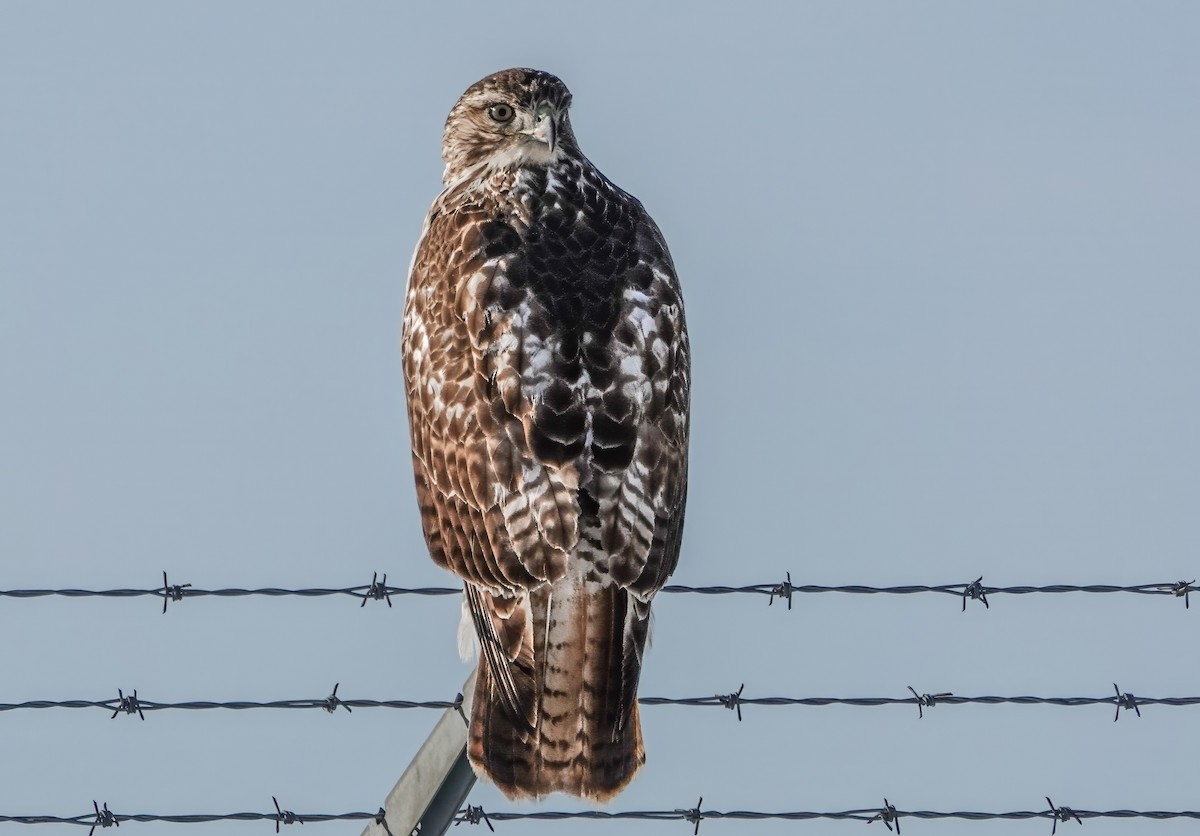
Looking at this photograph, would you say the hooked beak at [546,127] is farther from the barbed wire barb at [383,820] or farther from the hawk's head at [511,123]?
the barbed wire barb at [383,820]

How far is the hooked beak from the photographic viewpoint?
6.80 metres

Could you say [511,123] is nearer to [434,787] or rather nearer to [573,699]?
[573,699]

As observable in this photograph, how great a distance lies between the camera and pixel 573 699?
5.75 metres

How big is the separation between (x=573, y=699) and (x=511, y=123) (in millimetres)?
2342

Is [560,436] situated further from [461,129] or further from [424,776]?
Result: [461,129]

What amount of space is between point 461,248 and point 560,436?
0.91m

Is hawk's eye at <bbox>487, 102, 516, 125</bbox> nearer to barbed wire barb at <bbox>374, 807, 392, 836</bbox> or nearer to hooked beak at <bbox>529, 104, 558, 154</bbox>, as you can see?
hooked beak at <bbox>529, 104, 558, 154</bbox>

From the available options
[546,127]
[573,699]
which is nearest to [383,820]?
[573,699]

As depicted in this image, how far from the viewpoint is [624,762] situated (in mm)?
5844

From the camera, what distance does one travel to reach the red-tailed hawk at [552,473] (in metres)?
5.66

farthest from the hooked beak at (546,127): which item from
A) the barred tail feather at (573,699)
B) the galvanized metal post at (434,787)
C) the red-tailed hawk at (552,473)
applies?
the galvanized metal post at (434,787)

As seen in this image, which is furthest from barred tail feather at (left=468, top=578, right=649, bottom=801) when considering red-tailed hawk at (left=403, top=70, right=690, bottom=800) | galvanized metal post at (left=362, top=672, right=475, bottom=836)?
galvanized metal post at (left=362, top=672, right=475, bottom=836)

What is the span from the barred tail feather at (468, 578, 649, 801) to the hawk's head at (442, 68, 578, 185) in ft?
6.12

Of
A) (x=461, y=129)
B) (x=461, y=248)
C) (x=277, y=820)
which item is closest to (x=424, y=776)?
(x=277, y=820)
